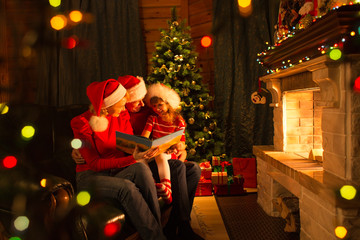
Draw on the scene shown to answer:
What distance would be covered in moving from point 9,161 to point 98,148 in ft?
1.61

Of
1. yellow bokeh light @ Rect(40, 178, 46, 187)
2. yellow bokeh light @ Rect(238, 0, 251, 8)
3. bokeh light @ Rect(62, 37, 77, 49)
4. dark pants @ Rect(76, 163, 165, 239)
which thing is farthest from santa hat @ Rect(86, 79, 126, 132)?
yellow bokeh light @ Rect(238, 0, 251, 8)

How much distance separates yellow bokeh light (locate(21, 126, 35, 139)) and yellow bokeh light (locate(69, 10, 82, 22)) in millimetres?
2364

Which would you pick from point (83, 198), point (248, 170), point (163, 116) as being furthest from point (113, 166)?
point (248, 170)

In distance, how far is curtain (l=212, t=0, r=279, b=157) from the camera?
3.55m

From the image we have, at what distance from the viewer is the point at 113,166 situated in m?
1.72

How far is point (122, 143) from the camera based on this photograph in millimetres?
1671

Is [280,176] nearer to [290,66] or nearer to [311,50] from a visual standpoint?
[290,66]

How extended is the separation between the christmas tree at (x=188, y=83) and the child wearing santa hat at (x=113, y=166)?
1286mm

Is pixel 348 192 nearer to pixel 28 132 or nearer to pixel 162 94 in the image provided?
pixel 162 94

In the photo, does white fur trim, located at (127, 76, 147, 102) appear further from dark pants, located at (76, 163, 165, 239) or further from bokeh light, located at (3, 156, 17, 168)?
bokeh light, located at (3, 156, 17, 168)

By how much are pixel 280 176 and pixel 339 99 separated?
0.89 meters

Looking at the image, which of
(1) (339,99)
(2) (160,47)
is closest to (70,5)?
(2) (160,47)

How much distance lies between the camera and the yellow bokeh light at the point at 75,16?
3764 mm

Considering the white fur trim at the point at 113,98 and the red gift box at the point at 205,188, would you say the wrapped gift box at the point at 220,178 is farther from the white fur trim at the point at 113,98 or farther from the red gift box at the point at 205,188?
the white fur trim at the point at 113,98
